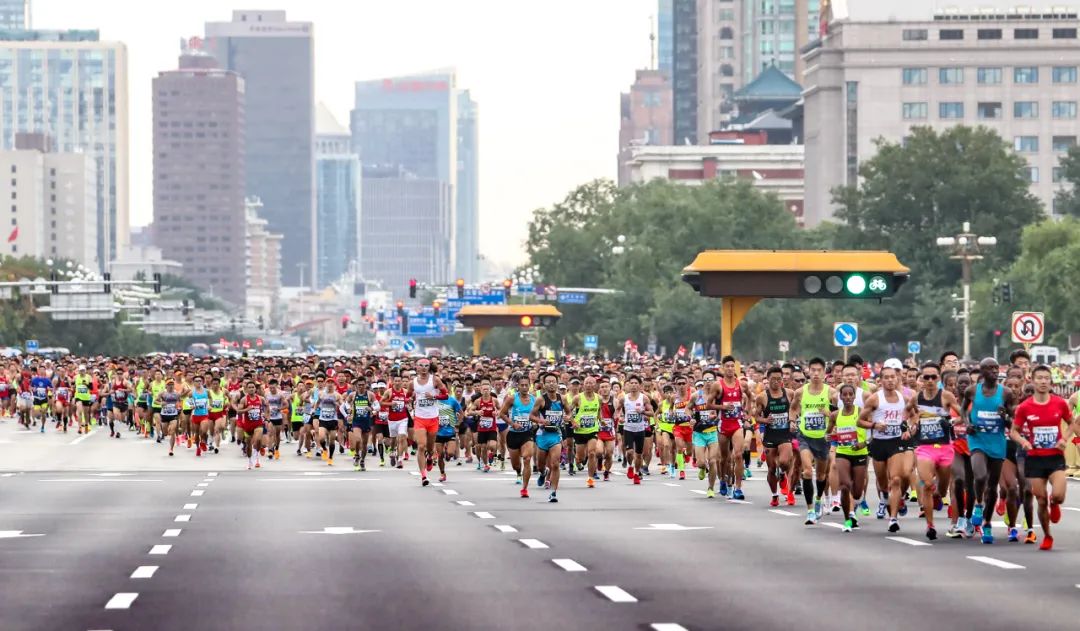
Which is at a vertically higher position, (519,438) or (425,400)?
(425,400)

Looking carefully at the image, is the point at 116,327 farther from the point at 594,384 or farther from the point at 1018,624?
the point at 1018,624

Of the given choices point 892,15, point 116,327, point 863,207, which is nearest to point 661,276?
point 863,207

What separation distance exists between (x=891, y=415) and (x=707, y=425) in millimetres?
7490

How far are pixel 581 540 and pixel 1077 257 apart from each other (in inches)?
3013

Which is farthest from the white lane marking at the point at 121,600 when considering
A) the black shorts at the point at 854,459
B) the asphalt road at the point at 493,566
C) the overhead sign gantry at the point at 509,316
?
the overhead sign gantry at the point at 509,316

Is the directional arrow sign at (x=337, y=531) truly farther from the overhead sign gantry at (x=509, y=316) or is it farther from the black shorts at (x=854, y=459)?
the overhead sign gantry at (x=509, y=316)

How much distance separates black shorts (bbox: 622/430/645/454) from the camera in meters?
35.3

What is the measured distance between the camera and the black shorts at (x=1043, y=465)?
1988 cm

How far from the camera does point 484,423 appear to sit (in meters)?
38.4

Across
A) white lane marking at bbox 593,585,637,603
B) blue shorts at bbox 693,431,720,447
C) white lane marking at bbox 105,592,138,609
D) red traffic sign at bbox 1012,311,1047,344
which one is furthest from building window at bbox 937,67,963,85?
white lane marking at bbox 105,592,138,609

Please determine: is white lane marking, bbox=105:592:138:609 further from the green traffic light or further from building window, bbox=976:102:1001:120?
building window, bbox=976:102:1001:120

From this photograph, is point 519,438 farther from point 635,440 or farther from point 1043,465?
point 1043,465

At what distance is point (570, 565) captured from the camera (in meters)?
18.1

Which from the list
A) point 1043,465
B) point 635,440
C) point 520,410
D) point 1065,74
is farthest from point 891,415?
point 1065,74
